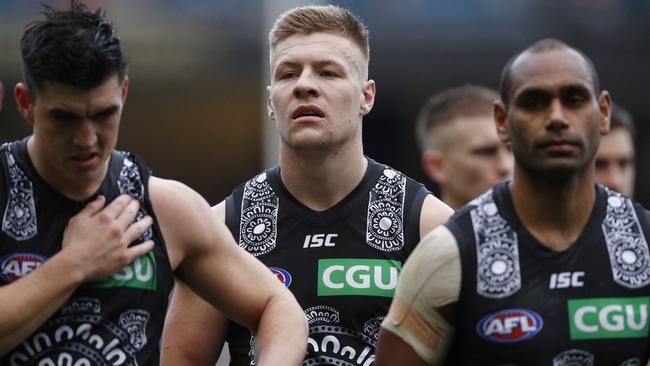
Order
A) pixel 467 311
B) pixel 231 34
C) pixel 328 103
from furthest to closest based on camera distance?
pixel 231 34 < pixel 328 103 < pixel 467 311

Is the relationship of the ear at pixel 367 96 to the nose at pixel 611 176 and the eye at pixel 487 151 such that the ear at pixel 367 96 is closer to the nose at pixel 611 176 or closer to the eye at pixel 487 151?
the eye at pixel 487 151

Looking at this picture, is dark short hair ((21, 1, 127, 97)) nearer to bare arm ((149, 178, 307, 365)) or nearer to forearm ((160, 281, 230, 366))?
bare arm ((149, 178, 307, 365))

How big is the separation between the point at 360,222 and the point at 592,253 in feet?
4.40

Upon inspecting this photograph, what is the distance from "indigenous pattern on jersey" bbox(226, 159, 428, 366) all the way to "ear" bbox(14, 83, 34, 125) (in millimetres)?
1429

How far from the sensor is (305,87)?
20.5 feet

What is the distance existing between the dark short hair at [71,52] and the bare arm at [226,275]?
20.8 inches

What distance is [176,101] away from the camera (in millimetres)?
22094

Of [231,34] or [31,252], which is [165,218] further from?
[231,34]

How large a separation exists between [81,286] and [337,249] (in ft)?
4.60

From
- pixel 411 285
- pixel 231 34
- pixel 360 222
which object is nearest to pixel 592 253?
pixel 411 285

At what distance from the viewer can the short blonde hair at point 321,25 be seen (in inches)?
257

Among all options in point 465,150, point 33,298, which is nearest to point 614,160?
point 465,150

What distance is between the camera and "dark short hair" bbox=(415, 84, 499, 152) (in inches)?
387

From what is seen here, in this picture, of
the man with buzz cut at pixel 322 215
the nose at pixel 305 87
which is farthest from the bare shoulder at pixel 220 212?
the nose at pixel 305 87
